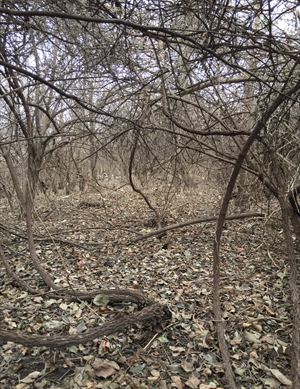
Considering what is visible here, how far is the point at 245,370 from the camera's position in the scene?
82.4 inches

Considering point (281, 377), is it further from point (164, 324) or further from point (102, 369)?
point (102, 369)

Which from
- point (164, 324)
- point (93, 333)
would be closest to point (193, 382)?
point (164, 324)

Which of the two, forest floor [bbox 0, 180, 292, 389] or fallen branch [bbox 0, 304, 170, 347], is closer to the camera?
fallen branch [bbox 0, 304, 170, 347]

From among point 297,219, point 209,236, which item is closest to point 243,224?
point 209,236

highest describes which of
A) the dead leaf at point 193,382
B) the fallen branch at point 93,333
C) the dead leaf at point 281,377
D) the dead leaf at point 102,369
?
the fallen branch at point 93,333

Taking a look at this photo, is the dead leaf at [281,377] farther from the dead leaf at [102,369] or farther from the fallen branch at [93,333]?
the dead leaf at [102,369]

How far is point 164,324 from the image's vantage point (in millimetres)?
2537

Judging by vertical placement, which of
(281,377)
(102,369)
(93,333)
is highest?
(93,333)

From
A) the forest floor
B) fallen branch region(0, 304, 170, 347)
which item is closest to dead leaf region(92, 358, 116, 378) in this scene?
the forest floor

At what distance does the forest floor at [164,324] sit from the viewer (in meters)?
2.03

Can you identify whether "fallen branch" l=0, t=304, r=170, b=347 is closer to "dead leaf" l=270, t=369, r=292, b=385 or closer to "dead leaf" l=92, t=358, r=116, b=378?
"dead leaf" l=92, t=358, r=116, b=378

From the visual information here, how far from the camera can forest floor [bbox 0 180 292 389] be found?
2.03 m

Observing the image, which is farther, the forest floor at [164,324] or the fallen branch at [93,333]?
the forest floor at [164,324]

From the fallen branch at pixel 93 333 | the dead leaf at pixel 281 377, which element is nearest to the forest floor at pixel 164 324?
the dead leaf at pixel 281 377
